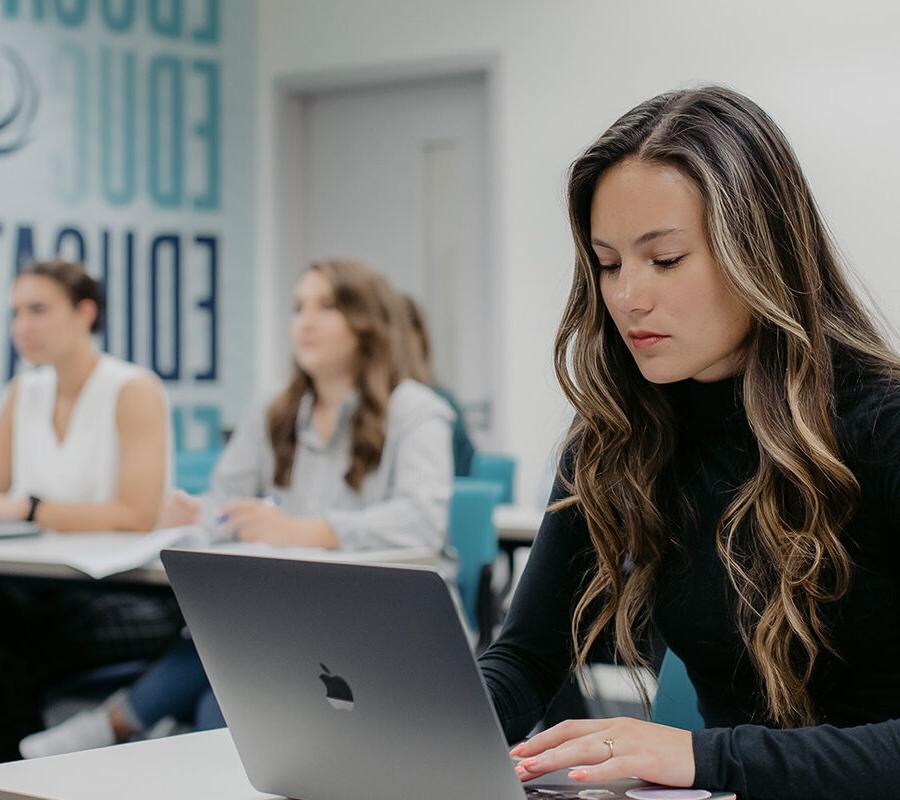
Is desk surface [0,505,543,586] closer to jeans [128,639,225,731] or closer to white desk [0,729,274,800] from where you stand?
jeans [128,639,225,731]

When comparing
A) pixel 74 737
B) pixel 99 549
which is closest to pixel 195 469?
pixel 99 549

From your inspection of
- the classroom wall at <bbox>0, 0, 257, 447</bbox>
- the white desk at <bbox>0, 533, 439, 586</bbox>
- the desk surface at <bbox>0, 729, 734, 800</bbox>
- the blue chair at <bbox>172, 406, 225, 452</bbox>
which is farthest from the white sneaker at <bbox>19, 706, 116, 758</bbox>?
the blue chair at <bbox>172, 406, 225, 452</bbox>

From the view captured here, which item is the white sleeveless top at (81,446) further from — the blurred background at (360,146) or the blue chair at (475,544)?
the blurred background at (360,146)

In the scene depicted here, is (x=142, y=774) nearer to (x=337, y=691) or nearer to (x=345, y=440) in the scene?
(x=337, y=691)

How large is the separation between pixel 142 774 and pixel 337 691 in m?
0.32

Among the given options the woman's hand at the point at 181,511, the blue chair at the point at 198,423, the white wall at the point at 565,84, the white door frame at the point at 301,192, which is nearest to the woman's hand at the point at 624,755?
the woman's hand at the point at 181,511

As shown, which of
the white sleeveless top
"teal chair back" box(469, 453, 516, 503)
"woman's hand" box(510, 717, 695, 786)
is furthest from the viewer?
"teal chair back" box(469, 453, 516, 503)

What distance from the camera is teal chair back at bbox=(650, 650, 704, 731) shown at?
1643 mm

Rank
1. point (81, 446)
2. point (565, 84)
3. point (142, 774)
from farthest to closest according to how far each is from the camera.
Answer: point (565, 84) < point (81, 446) < point (142, 774)

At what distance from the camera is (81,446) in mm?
3609

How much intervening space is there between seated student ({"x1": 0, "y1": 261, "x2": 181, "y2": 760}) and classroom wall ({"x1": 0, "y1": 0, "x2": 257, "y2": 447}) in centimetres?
163

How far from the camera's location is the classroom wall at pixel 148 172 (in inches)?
211

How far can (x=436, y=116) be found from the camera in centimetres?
582

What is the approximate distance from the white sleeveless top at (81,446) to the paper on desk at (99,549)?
312 millimetres
